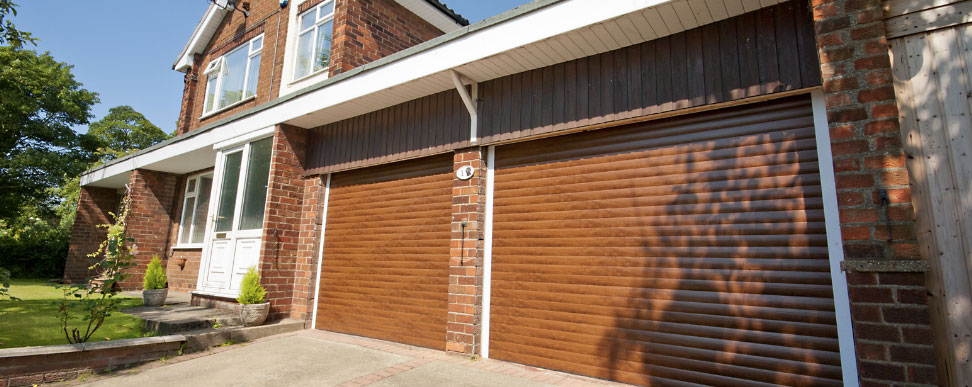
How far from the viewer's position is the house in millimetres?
2596

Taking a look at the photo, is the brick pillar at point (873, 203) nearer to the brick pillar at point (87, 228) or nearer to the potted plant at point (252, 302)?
the potted plant at point (252, 302)

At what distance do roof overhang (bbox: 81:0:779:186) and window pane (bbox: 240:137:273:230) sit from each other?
41cm

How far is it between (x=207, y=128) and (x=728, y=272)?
8734 mm

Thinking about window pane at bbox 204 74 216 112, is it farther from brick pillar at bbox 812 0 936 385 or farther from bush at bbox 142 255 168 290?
brick pillar at bbox 812 0 936 385

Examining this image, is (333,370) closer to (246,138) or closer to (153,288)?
(246,138)

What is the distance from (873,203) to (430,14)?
28.4ft

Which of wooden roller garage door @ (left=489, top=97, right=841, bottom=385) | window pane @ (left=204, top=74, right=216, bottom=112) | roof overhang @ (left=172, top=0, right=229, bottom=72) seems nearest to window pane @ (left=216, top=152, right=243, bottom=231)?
window pane @ (left=204, top=74, right=216, bottom=112)

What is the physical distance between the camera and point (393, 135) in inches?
240

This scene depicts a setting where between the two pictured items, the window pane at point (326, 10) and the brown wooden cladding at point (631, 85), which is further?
the window pane at point (326, 10)

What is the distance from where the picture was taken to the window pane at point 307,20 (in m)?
9.10

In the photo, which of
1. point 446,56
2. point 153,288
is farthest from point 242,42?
point 446,56

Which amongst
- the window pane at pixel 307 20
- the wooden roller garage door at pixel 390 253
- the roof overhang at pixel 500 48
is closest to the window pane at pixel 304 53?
the window pane at pixel 307 20

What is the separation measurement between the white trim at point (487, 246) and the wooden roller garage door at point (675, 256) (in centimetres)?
8

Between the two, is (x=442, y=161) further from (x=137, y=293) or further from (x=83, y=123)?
(x=83, y=123)
